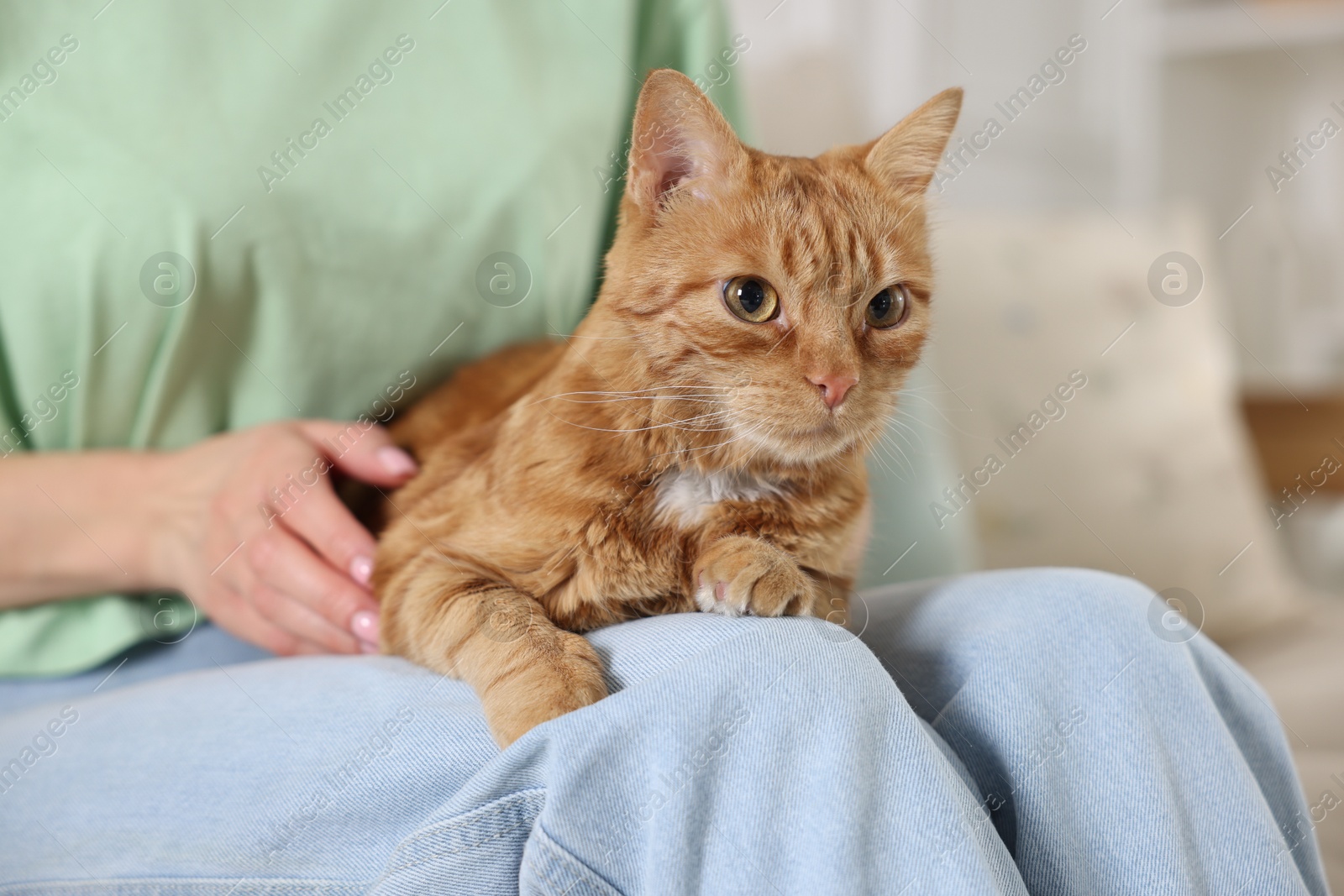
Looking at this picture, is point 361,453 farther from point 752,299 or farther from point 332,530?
point 752,299

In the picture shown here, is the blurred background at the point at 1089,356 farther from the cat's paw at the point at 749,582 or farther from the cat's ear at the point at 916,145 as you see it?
the cat's paw at the point at 749,582

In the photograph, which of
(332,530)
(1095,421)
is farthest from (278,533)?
(1095,421)

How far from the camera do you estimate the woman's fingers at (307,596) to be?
3.77 feet

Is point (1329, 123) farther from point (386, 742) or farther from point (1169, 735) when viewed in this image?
point (386, 742)

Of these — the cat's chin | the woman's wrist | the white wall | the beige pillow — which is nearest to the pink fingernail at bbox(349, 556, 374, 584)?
the woman's wrist

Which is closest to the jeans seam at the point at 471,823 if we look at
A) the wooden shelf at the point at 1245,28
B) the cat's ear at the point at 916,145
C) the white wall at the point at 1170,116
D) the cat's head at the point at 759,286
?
the cat's head at the point at 759,286

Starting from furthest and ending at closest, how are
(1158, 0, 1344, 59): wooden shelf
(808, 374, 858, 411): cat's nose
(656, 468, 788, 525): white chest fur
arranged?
(1158, 0, 1344, 59): wooden shelf
(656, 468, 788, 525): white chest fur
(808, 374, 858, 411): cat's nose

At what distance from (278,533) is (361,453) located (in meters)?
0.14

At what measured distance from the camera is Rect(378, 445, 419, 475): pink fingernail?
1.23m

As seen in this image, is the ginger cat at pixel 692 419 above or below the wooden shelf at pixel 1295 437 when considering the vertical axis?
above

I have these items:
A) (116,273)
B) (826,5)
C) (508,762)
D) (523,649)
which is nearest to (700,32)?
(116,273)

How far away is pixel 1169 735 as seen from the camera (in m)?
0.85

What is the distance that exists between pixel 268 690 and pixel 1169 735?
0.87 m

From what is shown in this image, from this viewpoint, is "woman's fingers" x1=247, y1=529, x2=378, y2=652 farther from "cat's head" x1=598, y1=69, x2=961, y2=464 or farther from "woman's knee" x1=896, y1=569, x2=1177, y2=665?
"woman's knee" x1=896, y1=569, x2=1177, y2=665
